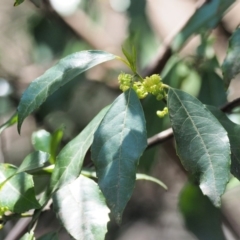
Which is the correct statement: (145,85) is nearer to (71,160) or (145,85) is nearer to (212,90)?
(71,160)

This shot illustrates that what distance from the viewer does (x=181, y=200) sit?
3.55ft

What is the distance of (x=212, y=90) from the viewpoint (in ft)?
4.07

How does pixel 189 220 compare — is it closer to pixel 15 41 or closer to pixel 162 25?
pixel 162 25

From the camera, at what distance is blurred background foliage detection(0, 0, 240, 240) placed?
1199mm

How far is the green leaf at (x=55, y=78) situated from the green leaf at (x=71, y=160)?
0.07 meters

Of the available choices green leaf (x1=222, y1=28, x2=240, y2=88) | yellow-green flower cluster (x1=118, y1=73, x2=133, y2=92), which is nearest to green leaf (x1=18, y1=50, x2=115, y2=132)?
yellow-green flower cluster (x1=118, y1=73, x2=133, y2=92)

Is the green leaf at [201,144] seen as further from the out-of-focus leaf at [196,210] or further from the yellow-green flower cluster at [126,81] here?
the out-of-focus leaf at [196,210]

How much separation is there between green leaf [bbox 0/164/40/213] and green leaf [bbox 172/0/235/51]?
65 cm

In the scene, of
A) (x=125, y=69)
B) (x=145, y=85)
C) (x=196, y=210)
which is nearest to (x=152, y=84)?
(x=145, y=85)

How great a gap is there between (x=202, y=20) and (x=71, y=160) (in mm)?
Answer: 642

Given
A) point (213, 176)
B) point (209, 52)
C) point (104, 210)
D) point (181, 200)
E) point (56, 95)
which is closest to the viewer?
point (213, 176)

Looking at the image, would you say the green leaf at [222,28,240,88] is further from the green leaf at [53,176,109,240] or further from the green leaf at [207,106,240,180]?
the green leaf at [53,176,109,240]

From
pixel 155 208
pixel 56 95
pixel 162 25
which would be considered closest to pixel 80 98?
pixel 56 95

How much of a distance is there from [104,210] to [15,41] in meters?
1.36
